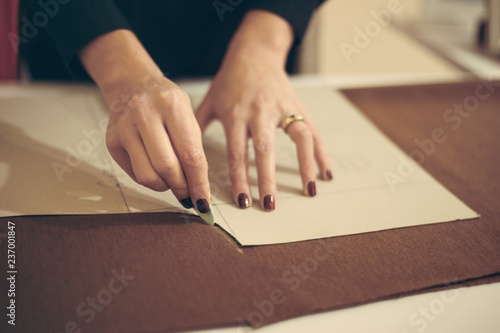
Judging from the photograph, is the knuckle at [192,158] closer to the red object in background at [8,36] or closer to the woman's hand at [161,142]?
the woman's hand at [161,142]

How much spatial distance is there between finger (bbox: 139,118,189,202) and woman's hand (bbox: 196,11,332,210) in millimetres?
95

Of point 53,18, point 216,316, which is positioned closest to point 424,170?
point 216,316

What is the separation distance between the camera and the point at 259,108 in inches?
26.3

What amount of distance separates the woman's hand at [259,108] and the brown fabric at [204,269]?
11cm

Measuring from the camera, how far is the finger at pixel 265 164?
21.8 inches

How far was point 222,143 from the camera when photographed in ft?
2.31

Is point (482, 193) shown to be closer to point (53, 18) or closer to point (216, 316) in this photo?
point (216, 316)

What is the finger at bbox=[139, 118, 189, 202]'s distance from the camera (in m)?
0.49

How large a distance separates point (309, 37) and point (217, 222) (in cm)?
93

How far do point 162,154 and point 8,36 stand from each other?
0.66 metres

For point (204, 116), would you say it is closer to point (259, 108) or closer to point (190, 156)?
point (259, 108)

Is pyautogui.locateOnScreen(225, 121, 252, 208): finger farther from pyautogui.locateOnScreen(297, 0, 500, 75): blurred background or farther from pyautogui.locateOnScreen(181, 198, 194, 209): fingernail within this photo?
pyautogui.locateOnScreen(297, 0, 500, 75): blurred background

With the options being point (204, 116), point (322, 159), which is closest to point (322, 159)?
point (322, 159)

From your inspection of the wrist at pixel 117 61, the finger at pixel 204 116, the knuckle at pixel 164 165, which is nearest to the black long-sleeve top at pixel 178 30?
the wrist at pixel 117 61
